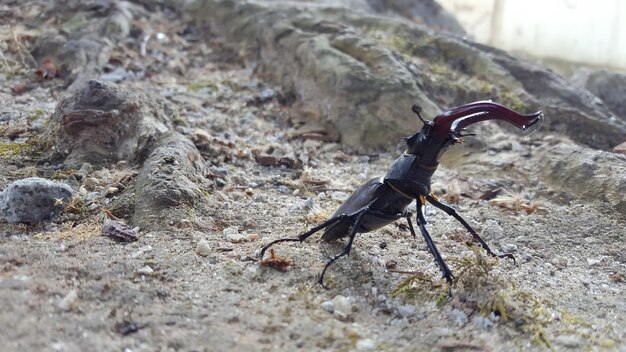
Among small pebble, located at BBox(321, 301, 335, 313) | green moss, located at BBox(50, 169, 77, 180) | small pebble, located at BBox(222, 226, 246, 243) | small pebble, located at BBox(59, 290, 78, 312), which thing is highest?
small pebble, located at BBox(59, 290, 78, 312)

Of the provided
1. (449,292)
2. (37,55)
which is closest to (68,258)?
(449,292)

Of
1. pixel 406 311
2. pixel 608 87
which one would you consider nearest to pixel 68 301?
pixel 406 311

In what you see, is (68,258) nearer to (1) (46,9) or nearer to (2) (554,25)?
(1) (46,9)

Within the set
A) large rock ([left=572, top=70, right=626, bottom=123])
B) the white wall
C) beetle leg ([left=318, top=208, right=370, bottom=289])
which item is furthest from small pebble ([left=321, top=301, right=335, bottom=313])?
the white wall

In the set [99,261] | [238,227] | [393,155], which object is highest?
[99,261]

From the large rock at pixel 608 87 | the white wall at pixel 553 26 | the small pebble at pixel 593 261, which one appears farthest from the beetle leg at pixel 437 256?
the white wall at pixel 553 26

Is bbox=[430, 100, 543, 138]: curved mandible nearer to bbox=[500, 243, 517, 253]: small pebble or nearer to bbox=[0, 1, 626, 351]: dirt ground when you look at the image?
bbox=[0, 1, 626, 351]: dirt ground
